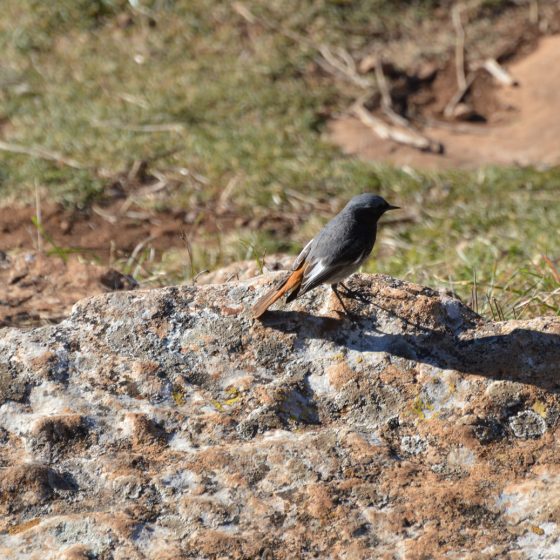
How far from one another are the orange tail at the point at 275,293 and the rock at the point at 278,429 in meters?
0.06

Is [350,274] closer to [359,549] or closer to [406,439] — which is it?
[406,439]

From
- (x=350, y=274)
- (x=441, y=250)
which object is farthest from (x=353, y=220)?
(x=441, y=250)

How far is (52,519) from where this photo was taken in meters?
2.27

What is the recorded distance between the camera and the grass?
6359 mm

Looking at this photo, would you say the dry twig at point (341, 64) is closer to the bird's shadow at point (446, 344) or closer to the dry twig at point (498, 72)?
the dry twig at point (498, 72)

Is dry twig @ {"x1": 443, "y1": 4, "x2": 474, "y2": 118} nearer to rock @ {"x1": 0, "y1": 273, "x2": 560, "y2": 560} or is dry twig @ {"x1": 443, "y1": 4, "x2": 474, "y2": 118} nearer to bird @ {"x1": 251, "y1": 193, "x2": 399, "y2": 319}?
bird @ {"x1": 251, "y1": 193, "x2": 399, "y2": 319}

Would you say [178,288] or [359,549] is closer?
[359,549]

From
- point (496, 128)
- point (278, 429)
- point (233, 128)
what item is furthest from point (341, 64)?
point (278, 429)

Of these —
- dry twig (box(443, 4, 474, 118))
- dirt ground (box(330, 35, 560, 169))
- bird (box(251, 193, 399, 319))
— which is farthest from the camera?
dry twig (box(443, 4, 474, 118))

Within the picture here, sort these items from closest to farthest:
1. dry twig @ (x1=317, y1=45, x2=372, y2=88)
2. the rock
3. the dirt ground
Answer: the rock → the dirt ground → dry twig @ (x1=317, y1=45, x2=372, y2=88)

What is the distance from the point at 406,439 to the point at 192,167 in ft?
16.5

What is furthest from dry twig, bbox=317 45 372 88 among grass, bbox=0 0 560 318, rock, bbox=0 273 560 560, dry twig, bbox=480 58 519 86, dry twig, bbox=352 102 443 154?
rock, bbox=0 273 560 560

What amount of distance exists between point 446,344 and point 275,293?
547mm

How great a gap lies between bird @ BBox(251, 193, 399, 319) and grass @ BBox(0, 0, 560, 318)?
1717mm
